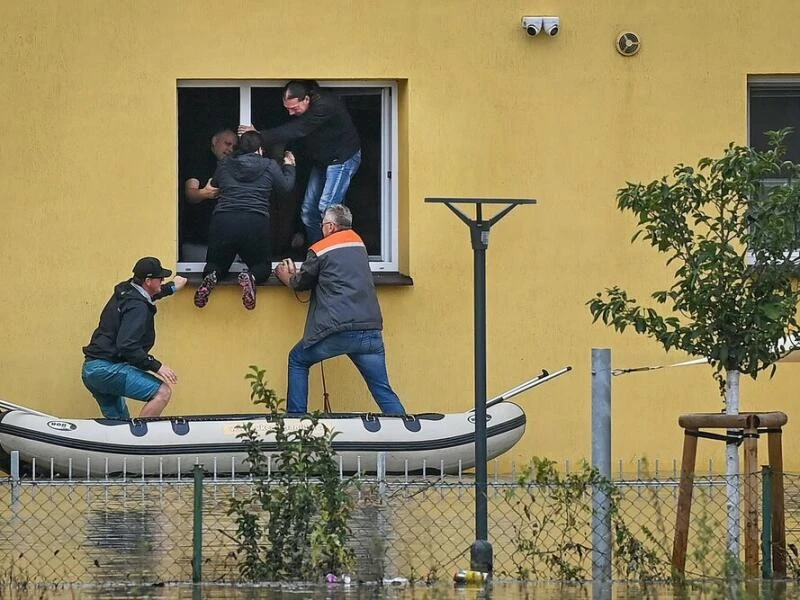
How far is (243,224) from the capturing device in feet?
43.9

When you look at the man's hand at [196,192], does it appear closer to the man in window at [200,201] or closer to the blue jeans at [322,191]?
the man in window at [200,201]

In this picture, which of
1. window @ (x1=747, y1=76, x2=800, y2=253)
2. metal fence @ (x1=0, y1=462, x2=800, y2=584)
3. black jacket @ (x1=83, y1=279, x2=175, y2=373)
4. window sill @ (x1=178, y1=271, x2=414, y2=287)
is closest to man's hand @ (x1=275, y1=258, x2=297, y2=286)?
window sill @ (x1=178, y1=271, x2=414, y2=287)

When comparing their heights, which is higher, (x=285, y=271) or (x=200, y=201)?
(x=200, y=201)

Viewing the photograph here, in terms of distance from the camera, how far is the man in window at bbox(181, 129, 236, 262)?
1367cm

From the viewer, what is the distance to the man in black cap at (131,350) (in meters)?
12.7

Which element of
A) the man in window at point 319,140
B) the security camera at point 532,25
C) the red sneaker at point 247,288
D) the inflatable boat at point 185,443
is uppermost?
the security camera at point 532,25

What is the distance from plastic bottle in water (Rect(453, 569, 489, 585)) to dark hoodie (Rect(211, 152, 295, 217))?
5390mm

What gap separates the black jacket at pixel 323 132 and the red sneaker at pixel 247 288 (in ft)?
3.51

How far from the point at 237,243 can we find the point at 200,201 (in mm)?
543

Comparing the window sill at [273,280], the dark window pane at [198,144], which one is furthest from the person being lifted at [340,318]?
the dark window pane at [198,144]

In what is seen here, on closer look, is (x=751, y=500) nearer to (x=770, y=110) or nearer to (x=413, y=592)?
(x=413, y=592)

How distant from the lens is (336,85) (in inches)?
539

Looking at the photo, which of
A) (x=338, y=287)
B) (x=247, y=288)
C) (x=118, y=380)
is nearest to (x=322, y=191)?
(x=247, y=288)

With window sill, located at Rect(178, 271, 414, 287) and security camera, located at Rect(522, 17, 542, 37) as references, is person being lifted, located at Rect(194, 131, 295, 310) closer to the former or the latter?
window sill, located at Rect(178, 271, 414, 287)
